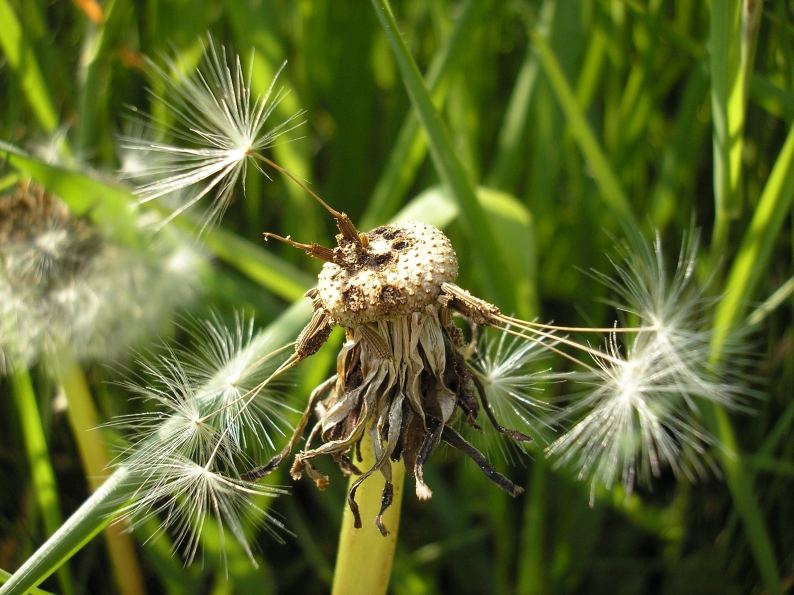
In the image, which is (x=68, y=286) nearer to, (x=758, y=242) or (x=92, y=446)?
(x=92, y=446)

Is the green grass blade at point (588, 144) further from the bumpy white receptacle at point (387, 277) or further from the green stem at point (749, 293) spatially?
the bumpy white receptacle at point (387, 277)

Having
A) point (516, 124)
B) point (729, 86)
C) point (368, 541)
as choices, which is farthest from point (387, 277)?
point (516, 124)

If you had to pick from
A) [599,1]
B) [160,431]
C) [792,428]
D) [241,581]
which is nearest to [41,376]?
[241,581]

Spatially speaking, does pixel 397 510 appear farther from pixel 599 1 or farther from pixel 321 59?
pixel 321 59

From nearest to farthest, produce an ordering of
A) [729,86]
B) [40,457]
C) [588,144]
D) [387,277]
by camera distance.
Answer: [387,277]
[729,86]
[40,457]
[588,144]

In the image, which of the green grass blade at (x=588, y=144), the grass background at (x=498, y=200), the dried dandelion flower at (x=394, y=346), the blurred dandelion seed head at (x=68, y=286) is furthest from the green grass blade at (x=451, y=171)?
the blurred dandelion seed head at (x=68, y=286)

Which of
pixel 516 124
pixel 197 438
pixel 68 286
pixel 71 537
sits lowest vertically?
pixel 71 537

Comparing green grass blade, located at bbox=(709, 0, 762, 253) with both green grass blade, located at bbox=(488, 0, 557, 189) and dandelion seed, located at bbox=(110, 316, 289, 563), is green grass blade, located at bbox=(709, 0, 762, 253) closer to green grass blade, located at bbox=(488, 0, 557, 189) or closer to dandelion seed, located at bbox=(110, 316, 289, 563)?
green grass blade, located at bbox=(488, 0, 557, 189)
